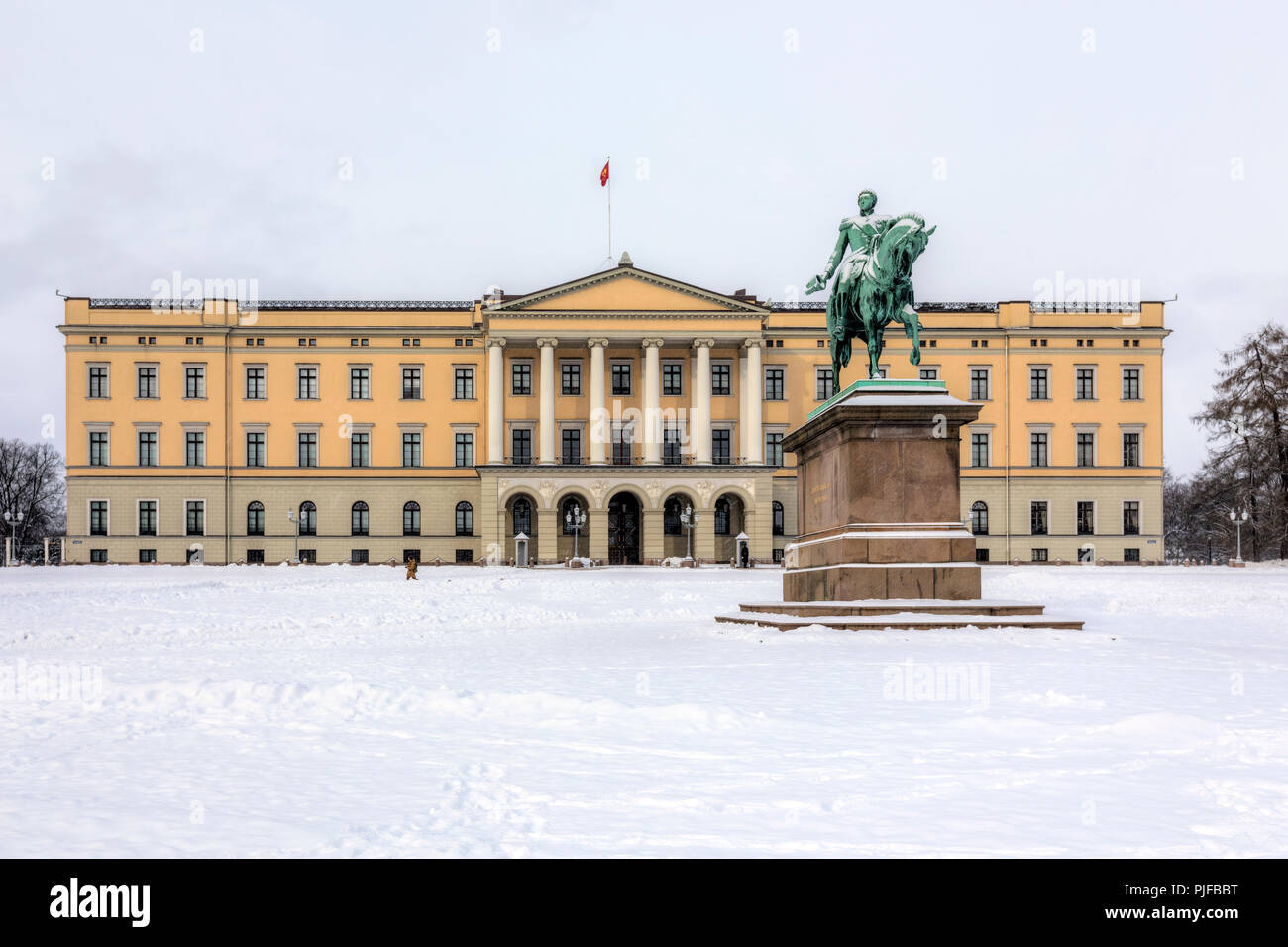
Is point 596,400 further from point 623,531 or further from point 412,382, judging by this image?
point 412,382

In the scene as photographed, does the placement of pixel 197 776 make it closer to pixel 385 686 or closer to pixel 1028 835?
pixel 385 686

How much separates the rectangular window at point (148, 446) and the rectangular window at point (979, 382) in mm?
47080

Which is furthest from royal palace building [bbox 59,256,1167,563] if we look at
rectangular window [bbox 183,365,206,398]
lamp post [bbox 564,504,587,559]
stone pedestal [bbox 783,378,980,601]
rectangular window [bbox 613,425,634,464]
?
stone pedestal [bbox 783,378,980,601]

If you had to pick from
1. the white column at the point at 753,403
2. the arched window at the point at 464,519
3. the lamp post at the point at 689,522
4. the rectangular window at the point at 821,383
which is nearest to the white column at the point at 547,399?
the arched window at the point at 464,519

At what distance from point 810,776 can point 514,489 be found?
54.8 m

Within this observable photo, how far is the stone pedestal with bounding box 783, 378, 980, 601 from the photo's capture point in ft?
50.6

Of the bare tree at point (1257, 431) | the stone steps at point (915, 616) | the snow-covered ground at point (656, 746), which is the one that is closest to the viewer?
the snow-covered ground at point (656, 746)

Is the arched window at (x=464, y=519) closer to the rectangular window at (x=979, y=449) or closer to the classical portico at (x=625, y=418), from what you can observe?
the classical portico at (x=625, y=418)

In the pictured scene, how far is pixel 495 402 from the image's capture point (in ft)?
202

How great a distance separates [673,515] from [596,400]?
7.66 meters

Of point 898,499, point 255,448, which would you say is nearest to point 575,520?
point 255,448

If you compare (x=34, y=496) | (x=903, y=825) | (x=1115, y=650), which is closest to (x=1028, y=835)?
(x=903, y=825)

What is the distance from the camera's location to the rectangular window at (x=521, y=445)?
64062 millimetres

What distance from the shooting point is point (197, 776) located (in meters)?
6.02
